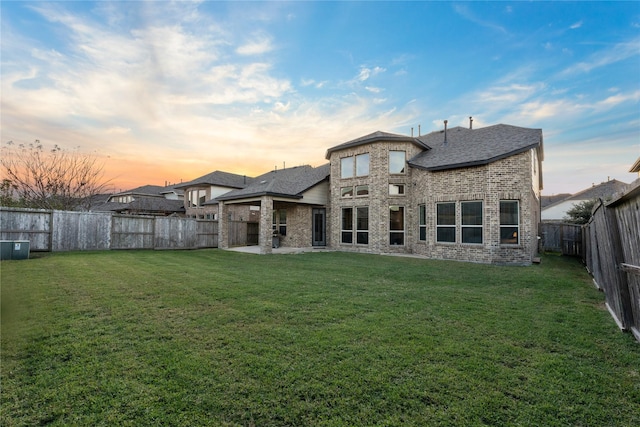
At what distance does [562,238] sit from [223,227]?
20259 millimetres

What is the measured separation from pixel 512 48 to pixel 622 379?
11929 mm

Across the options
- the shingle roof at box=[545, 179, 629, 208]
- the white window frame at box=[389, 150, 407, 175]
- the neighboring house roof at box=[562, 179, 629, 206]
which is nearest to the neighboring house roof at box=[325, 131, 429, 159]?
→ the white window frame at box=[389, 150, 407, 175]

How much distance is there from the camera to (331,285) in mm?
7301

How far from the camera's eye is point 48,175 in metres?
17.9

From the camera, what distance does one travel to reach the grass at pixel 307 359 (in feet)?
7.95

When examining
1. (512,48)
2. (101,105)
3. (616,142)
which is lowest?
(101,105)

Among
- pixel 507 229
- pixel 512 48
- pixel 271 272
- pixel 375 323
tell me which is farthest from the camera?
pixel 507 229

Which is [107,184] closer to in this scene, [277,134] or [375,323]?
[277,134]

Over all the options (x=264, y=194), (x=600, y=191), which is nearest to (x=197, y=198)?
(x=264, y=194)

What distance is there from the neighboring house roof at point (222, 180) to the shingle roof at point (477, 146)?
20.0 m

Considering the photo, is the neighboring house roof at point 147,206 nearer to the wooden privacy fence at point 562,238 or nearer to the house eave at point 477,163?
the house eave at point 477,163

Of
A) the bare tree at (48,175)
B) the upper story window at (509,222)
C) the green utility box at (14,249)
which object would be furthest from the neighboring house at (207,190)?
the upper story window at (509,222)

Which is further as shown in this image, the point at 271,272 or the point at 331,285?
the point at 271,272

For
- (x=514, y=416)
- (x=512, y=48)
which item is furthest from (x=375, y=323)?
(x=512, y=48)
